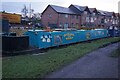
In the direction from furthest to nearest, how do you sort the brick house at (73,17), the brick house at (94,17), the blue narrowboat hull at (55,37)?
the brick house at (94,17) < the brick house at (73,17) < the blue narrowboat hull at (55,37)

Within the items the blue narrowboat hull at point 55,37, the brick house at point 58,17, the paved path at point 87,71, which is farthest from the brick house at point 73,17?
the paved path at point 87,71

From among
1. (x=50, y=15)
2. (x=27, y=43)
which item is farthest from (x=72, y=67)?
(x=50, y=15)

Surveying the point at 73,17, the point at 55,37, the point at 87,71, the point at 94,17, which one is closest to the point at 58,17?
the point at 73,17

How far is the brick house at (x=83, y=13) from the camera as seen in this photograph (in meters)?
72.2

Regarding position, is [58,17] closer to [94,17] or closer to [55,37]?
[94,17]

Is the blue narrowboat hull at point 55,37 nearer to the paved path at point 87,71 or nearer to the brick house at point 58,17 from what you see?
the paved path at point 87,71

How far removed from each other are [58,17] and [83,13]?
44.3 ft

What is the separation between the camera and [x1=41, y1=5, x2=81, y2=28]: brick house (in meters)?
A: 63.2

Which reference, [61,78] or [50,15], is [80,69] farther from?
[50,15]

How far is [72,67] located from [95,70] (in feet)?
4.00

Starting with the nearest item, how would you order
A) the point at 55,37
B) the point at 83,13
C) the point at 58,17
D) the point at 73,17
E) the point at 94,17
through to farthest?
the point at 55,37 < the point at 58,17 < the point at 73,17 < the point at 83,13 < the point at 94,17

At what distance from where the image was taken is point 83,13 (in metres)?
73.7

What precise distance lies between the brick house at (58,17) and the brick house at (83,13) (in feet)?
6.40

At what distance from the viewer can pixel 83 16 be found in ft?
244
